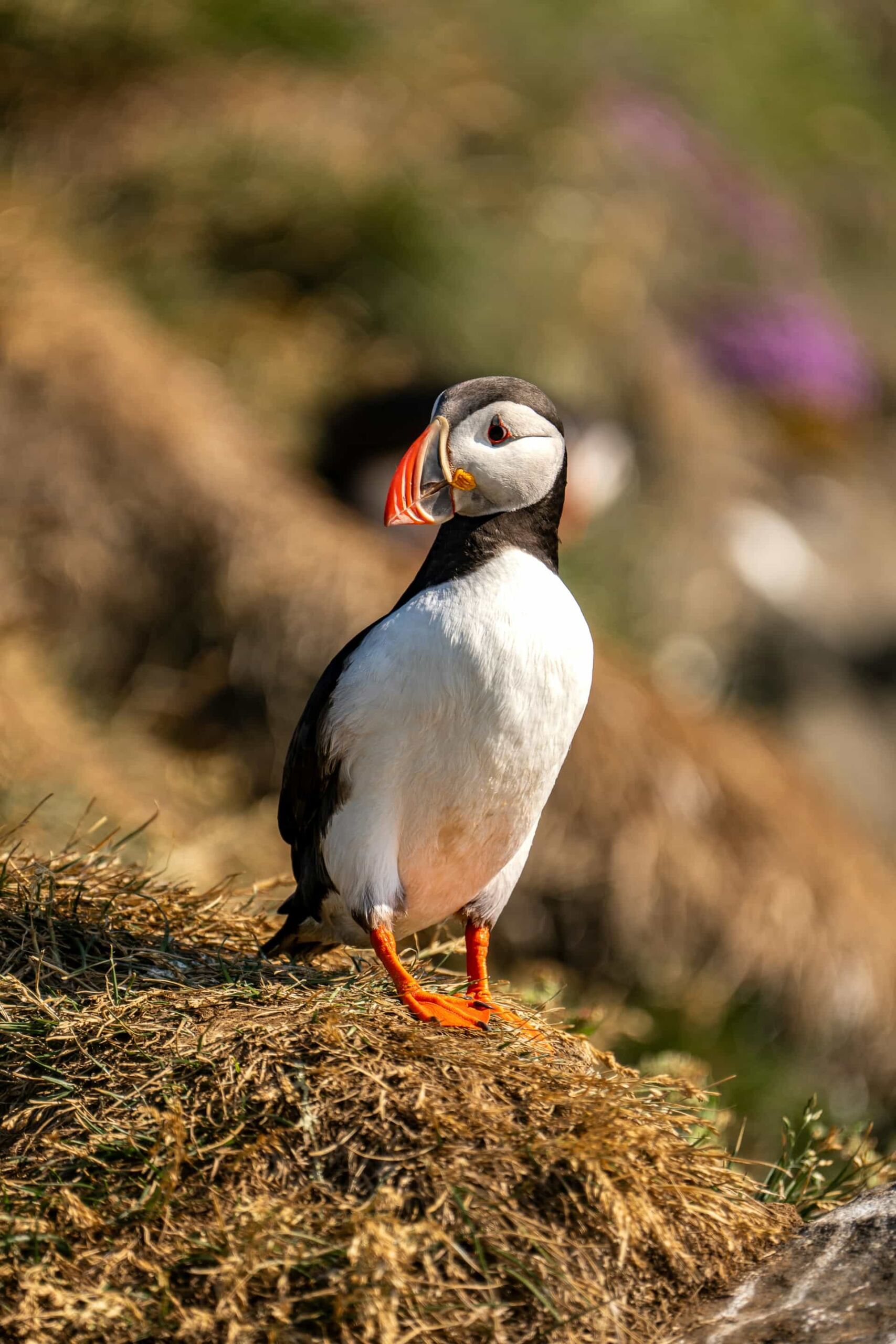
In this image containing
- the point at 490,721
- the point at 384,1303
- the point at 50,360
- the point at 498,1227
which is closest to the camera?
the point at 384,1303

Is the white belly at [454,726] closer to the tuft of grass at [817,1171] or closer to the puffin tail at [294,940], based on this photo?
the puffin tail at [294,940]

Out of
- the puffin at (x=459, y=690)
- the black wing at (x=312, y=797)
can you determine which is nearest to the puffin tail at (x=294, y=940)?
the black wing at (x=312, y=797)

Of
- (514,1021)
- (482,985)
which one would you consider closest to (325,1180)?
(514,1021)

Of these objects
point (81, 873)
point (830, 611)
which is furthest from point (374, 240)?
point (81, 873)

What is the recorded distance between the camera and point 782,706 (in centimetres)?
947

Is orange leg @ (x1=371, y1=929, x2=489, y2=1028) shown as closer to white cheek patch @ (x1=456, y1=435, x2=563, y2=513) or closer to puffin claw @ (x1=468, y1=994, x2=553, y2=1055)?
puffin claw @ (x1=468, y1=994, x2=553, y2=1055)

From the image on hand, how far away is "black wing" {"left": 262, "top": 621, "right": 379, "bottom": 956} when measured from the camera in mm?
3410

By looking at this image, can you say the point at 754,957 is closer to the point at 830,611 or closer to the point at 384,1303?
the point at 830,611

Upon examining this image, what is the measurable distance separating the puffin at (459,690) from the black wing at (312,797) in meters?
0.01

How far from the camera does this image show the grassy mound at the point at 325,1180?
2.30m

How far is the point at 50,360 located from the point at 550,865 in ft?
12.8

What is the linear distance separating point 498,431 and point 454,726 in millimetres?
694

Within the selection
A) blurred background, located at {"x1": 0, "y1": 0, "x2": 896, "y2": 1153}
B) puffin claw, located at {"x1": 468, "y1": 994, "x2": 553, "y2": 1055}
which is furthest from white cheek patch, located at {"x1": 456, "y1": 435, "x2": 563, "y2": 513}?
blurred background, located at {"x1": 0, "y1": 0, "x2": 896, "y2": 1153}

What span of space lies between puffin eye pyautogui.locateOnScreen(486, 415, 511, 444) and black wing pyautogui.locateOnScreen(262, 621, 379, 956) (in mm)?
527
